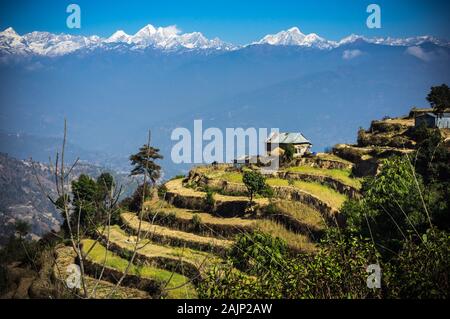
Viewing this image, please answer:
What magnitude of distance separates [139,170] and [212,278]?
42.5 meters

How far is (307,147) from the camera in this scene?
6141 centimetres

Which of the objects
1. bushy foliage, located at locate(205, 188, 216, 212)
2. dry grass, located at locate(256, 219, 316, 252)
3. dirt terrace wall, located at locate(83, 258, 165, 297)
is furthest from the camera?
bushy foliage, located at locate(205, 188, 216, 212)

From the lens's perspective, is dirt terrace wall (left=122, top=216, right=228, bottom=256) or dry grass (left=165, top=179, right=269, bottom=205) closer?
dirt terrace wall (left=122, top=216, right=228, bottom=256)

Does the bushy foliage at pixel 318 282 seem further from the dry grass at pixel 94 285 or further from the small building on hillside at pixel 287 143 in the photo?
the small building on hillside at pixel 287 143

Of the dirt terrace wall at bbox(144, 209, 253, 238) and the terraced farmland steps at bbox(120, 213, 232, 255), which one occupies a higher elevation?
the dirt terrace wall at bbox(144, 209, 253, 238)

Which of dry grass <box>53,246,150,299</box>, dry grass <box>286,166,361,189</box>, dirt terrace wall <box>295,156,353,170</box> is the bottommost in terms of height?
dry grass <box>53,246,150,299</box>

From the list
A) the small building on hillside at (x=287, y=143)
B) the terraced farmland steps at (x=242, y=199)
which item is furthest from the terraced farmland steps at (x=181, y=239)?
the small building on hillside at (x=287, y=143)

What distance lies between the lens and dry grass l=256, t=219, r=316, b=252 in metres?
33.4

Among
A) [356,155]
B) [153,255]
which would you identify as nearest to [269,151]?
[356,155]

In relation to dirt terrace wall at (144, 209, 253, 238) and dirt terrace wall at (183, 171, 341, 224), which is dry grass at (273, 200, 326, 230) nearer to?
dirt terrace wall at (183, 171, 341, 224)

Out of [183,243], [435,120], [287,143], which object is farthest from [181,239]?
[435,120]

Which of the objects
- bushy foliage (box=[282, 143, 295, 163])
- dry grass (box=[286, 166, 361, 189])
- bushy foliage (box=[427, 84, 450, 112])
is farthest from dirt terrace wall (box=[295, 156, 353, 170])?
bushy foliage (box=[427, 84, 450, 112])

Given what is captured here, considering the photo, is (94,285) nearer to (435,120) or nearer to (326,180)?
(326,180)

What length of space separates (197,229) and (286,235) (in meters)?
7.74
